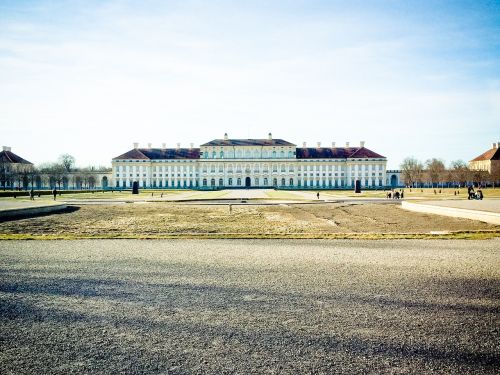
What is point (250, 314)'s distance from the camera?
181 inches

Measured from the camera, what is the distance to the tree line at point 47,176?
239 ft

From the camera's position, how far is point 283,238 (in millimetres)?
10992

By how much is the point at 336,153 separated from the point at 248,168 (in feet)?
69.7

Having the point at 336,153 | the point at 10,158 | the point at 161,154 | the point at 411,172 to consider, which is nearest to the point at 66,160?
the point at 10,158

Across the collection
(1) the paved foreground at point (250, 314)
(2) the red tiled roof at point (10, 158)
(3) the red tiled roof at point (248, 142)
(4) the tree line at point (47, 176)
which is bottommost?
(1) the paved foreground at point (250, 314)

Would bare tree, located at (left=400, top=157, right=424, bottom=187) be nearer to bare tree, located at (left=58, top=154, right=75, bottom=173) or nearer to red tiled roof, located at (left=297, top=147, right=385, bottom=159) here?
red tiled roof, located at (left=297, top=147, right=385, bottom=159)

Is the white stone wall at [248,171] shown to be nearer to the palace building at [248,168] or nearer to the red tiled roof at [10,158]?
the palace building at [248,168]

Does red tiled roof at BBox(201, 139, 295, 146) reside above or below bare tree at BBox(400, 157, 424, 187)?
above

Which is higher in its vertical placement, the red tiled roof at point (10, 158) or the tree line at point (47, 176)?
the red tiled roof at point (10, 158)

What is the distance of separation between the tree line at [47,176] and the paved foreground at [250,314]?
71.7 metres

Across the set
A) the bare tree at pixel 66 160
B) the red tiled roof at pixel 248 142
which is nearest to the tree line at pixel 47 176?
the bare tree at pixel 66 160

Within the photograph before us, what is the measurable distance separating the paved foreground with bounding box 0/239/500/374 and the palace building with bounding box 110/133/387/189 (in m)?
80.5

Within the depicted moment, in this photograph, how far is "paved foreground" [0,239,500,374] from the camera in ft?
11.4

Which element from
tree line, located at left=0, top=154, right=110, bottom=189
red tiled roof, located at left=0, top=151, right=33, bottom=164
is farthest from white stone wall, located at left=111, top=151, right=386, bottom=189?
red tiled roof, located at left=0, top=151, right=33, bottom=164
